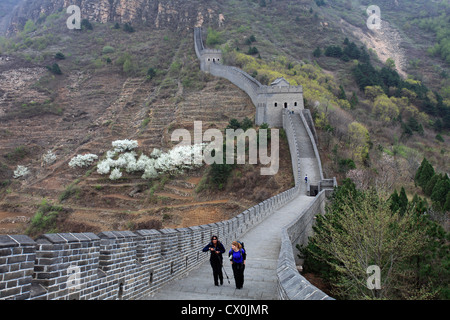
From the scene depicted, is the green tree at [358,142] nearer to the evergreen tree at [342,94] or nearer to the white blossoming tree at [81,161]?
the evergreen tree at [342,94]

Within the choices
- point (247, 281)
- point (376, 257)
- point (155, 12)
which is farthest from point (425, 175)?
point (155, 12)

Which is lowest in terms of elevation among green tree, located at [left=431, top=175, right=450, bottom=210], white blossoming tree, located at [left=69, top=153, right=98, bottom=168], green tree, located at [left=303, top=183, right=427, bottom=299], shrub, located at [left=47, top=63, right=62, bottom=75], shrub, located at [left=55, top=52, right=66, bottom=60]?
white blossoming tree, located at [left=69, top=153, right=98, bottom=168]

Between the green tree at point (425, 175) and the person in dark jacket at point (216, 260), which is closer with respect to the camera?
the person in dark jacket at point (216, 260)

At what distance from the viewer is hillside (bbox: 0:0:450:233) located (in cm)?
3088

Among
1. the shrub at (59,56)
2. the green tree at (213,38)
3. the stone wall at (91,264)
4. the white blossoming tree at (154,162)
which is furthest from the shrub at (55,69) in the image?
the stone wall at (91,264)

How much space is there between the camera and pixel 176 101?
1953 inches

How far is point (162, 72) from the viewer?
64188 millimetres

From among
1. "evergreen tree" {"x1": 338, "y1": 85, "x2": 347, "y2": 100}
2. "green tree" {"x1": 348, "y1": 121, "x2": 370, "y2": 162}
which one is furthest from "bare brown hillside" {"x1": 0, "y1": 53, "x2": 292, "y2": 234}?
"evergreen tree" {"x1": 338, "y1": 85, "x2": 347, "y2": 100}

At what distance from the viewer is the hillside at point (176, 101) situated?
3088 cm

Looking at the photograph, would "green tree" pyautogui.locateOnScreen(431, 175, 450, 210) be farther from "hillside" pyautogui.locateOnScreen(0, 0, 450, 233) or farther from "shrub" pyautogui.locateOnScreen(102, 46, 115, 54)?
"shrub" pyautogui.locateOnScreen(102, 46, 115, 54)

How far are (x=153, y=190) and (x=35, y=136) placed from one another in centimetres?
2427

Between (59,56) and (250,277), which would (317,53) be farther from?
(250,277)
